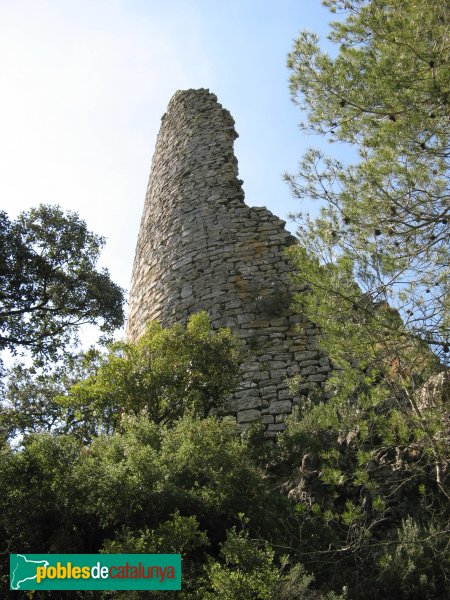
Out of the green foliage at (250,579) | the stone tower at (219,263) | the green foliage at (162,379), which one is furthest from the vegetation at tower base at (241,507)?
the stone tower at (219,263)

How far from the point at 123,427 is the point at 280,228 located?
4248 mm

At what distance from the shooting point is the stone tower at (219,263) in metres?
7.87

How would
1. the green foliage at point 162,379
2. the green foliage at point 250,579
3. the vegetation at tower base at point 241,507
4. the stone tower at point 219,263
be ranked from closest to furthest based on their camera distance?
the green foliage at point 250,579
the vegetation at tower base at point 241,507
the green foliage at point 162,379
the stone tower at point 219,263

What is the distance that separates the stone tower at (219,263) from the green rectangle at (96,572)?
3.23 meters

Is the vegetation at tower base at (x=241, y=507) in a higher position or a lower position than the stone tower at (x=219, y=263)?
lower

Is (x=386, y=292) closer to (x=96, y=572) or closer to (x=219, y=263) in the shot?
(x=96, y=572)

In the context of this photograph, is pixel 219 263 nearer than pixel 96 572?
No

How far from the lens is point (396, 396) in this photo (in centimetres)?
513

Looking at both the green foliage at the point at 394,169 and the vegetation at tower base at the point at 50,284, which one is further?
the vegetation at tower base at the point at 50,284

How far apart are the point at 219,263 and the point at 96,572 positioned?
18.1ft

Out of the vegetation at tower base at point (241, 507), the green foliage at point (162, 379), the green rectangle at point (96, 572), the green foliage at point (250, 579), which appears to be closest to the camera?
the green foliage at point (250, 579)

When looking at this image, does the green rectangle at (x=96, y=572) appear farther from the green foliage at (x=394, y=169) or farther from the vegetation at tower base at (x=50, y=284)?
the vegetation at tower base at (x=50, y=284)

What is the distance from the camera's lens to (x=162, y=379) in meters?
6.72

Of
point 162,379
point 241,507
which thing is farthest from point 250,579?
point 162,379
